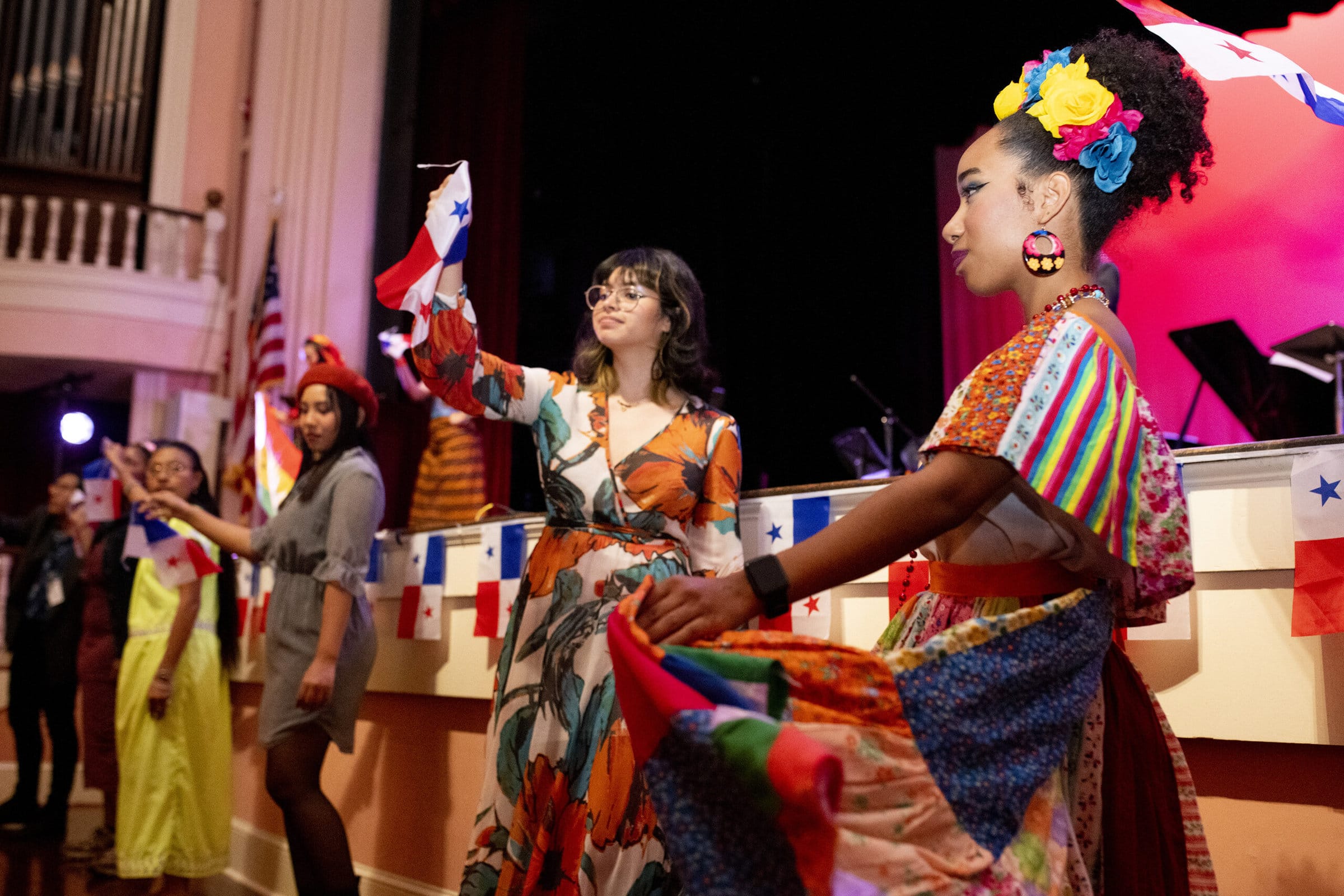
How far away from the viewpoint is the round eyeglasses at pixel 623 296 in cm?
192

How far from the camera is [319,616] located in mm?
2447

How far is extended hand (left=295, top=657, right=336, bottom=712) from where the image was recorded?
7.59ft

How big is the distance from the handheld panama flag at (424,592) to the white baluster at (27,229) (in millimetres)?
5117

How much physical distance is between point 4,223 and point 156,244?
0.86m

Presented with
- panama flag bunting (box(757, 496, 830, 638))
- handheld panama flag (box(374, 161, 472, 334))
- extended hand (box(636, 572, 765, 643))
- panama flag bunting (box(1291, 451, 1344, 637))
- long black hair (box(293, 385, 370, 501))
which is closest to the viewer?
extended hand (box(636, 572, 765, 643))

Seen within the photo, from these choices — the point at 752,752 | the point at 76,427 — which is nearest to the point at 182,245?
the point at 76,427

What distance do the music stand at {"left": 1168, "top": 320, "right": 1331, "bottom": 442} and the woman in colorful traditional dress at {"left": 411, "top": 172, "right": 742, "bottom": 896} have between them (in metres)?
2.90

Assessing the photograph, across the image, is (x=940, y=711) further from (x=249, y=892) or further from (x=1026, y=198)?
(x=249, y=892)

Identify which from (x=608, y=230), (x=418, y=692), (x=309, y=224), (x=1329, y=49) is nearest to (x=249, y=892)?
(x=418, y=692)

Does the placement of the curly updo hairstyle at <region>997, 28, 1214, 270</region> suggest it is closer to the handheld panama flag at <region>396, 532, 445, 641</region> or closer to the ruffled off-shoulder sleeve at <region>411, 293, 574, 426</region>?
the ruffled off-shoulder sleeve at <region>411, 293, 574, 426</region>

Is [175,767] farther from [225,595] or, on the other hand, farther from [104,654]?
[104,654]

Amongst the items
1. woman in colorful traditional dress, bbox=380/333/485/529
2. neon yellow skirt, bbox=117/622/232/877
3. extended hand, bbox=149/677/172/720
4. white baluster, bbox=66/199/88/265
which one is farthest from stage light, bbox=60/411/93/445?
extended hand, bbox=149/677/172/720

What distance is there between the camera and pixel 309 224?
6047mm

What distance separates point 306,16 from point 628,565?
573cm
